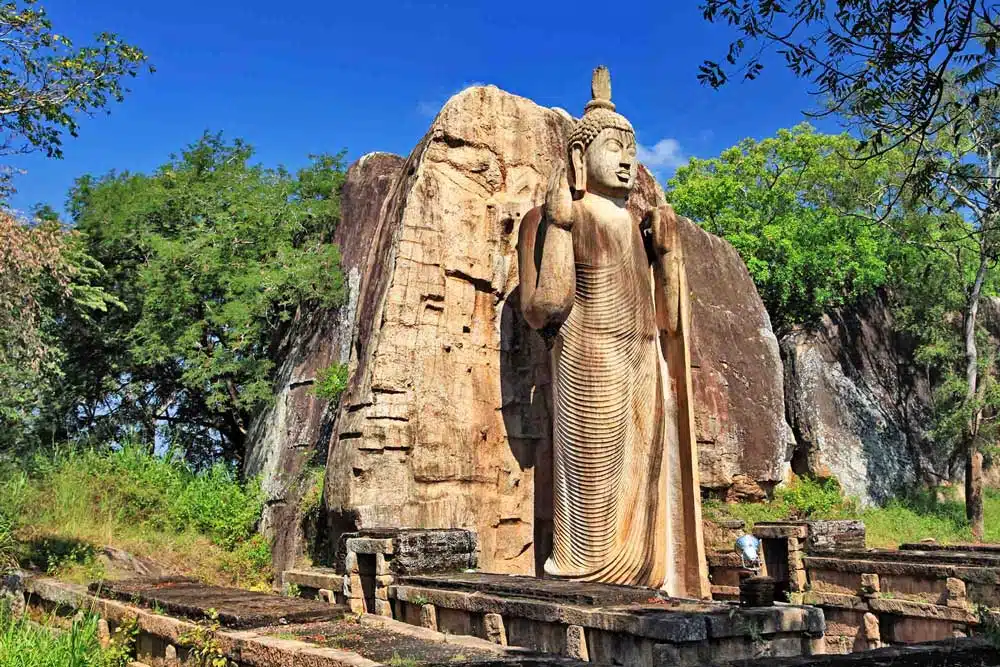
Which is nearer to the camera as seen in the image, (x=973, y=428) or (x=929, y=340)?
(x=973, y=428)

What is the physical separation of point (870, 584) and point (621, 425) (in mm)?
3107

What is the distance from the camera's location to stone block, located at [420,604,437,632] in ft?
23.4

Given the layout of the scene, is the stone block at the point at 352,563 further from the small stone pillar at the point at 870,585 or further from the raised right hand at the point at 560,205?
the small stone pillar at the point at 870,585

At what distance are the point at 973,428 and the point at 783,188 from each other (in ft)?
24.8

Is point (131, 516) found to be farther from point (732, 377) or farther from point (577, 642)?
point (732, 377)

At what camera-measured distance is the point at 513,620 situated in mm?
6344

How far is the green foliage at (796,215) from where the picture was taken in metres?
20.1

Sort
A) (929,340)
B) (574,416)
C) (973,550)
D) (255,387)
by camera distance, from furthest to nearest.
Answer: (929,340)
(255,387)
(973,550)
(574,416)

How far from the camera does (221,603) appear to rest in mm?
6152

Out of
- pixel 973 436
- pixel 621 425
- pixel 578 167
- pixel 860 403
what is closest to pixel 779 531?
pixel 621 425

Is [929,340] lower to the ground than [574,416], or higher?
higher

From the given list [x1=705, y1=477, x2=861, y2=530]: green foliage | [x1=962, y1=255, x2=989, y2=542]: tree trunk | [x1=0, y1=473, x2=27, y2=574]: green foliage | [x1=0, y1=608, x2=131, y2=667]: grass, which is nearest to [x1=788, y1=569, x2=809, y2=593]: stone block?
[x1=705, y1=477, x2=861, y2=530]: green foliage

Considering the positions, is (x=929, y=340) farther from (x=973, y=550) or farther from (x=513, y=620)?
(x=513, y=620)

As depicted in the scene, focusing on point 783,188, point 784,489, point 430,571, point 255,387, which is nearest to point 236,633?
point 430,571
